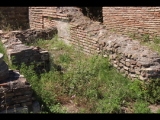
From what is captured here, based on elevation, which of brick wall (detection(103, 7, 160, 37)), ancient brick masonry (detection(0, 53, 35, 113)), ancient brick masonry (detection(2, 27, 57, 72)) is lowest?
ancient brick masonry (detection(0, 53, 35, 113))

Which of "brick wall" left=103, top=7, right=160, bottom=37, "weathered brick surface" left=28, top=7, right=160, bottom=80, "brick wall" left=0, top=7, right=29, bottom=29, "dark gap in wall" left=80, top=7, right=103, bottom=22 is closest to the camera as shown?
"weathered brick surface" left=28, top=7, right=160, bottom=80

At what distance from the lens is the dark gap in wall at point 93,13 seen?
32.4 feet

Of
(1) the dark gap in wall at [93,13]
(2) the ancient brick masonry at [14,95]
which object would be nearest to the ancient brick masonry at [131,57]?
(2) the ancient brick masonry at [14,95]

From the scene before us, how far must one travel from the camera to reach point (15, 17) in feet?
34.4

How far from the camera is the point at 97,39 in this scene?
278 inches

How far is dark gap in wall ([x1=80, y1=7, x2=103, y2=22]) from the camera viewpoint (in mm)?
9879

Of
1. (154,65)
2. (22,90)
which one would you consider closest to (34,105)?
(22,90)

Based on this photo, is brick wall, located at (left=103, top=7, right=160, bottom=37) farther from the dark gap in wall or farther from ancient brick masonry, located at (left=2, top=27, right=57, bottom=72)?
ancient brick masonry, located at (left=2, top=27, right=57, bottom=72)

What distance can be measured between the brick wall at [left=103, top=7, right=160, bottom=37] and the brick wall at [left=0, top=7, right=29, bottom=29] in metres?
3.01

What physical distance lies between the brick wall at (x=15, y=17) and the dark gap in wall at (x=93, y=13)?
213 centimetres

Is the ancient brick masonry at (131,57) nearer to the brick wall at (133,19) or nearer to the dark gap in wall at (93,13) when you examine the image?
the brick wall at (133,19)

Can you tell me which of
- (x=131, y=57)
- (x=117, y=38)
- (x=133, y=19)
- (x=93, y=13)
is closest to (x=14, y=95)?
(x=131, y=57)

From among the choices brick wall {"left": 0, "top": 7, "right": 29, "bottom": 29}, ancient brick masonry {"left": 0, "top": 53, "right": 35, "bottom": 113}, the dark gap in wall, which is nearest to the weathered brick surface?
the dark gap in wall

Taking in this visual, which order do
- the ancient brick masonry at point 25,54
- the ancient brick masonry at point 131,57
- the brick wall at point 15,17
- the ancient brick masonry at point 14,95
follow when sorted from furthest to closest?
the brick wall at point 15,17
the ancient brick masonry at point 25,54
the ancient brick masonry at point 131,57
the ancient brick masonry at point 14,95
